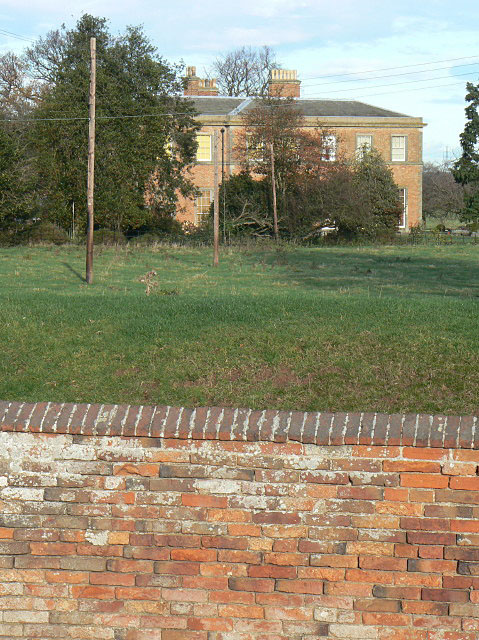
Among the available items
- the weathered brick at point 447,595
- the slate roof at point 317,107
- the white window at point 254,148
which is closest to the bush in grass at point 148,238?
the white window at point 254,148

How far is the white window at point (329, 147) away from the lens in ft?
166

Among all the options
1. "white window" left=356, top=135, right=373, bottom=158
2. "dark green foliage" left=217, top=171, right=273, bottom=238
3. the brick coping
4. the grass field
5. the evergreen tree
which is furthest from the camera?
"white window" left=356, top=135, right=373, bottom=158

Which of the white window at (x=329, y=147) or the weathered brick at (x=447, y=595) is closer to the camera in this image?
the weathered brick at (x=447, y=595)

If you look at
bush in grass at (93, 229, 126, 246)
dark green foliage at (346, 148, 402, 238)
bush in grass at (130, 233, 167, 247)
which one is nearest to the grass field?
bush in grass at (93, 229, 126, 246)

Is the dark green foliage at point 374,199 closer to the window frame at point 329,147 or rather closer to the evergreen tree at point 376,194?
the evergreen tree at point 376,194

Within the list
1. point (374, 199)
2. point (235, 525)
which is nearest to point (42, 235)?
point (374, 199)

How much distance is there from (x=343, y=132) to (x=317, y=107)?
2.81m

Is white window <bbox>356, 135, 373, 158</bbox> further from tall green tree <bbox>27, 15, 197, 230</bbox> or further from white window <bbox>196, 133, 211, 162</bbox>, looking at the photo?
tall green tree <bbox>27, 15, 197, 230</bbox>

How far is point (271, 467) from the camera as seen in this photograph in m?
5.19

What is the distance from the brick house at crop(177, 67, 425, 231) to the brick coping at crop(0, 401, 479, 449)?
5008cm

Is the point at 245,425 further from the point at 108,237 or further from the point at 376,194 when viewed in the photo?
the point at 376,194

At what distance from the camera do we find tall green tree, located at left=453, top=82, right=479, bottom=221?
53.1 meters

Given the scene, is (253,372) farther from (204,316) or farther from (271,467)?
(271,467)

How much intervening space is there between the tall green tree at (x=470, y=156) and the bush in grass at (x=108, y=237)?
74.1 ft
